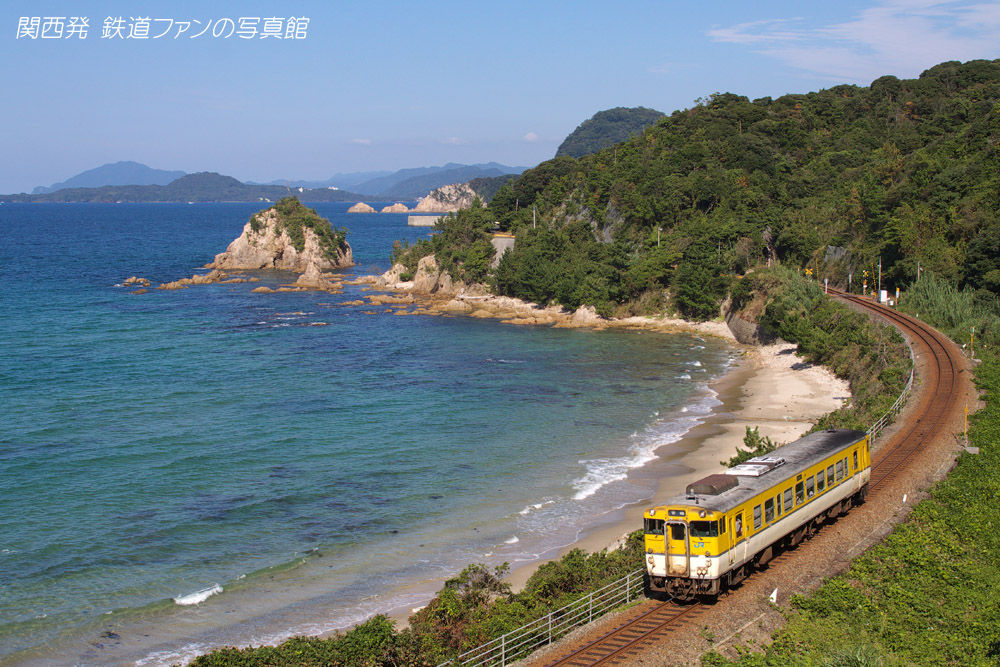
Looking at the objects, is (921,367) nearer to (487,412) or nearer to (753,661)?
(487,412)

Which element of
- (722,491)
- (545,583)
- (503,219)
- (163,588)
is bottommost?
(163,588)

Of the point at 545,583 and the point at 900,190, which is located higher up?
the point at 900,190

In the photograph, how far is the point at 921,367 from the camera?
1544 inches

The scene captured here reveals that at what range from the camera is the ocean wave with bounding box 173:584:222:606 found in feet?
76.6

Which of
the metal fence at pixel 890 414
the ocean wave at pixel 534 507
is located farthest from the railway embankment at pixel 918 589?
the ocean wave at pixel 534 507

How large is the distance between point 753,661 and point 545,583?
6.65 metres

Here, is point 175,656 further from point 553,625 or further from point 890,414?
point 890,414

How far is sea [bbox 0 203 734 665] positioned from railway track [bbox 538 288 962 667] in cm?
885

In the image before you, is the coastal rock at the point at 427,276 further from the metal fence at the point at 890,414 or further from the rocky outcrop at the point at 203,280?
the metal fence at the point at 890,414

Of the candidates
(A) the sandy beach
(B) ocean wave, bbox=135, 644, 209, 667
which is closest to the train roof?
(A) the sandy beach

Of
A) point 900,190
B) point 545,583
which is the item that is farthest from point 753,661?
point 900,190

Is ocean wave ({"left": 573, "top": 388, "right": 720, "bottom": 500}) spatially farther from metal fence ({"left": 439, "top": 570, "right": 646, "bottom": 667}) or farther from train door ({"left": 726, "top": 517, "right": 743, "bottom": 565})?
train door ({"left": 726, "top": 517, "right": 743, "bottom": 565})

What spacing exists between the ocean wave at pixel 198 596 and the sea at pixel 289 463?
62 mm

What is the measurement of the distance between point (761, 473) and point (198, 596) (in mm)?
17358
